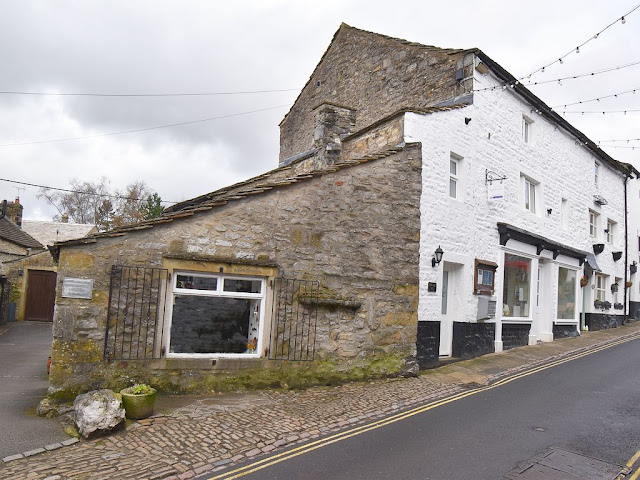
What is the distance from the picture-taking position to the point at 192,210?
7.64m

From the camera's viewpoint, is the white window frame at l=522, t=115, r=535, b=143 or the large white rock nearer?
the large white rock

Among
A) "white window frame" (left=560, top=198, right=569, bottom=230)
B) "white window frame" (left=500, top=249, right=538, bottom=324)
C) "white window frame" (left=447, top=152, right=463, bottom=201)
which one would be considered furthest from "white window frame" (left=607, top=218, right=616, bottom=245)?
"white window frame" (left=447, top=152, right=463, bottom=201)

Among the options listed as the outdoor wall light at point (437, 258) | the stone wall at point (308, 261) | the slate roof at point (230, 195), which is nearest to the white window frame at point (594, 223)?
the outdoor wall light at point (437, 258)

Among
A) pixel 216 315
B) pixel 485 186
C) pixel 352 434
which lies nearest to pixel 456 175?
pixel 485 186

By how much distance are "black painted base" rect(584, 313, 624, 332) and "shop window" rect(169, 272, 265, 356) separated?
53.5 feet

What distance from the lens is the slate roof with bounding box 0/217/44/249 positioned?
2251cm

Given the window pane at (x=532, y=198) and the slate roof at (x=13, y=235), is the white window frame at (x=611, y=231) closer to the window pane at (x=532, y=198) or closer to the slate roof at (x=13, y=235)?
the window pane at (x=532, y=198)

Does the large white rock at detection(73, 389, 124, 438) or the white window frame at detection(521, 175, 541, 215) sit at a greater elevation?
the white window frame at detection(521, 175, 541, 215)

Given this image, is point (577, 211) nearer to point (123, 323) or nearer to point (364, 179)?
point (364, 179)

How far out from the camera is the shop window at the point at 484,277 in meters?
11.9

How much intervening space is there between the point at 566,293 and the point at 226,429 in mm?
14996

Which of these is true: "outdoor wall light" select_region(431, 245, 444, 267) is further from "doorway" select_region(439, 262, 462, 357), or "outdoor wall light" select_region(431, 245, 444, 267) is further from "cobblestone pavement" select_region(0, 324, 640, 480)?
"cobblestone pavement" select_region(0, 324, 640, 480)

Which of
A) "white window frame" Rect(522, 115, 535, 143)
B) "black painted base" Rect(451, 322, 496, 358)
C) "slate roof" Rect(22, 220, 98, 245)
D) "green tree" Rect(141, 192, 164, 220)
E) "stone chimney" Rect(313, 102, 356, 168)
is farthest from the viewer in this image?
"green tree" Rect(141, 192, 164, 220)

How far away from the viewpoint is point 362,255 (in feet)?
30.7
